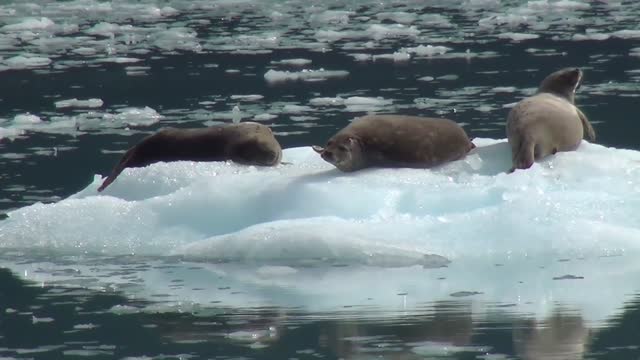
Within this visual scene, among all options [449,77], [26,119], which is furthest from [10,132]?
[449,77]

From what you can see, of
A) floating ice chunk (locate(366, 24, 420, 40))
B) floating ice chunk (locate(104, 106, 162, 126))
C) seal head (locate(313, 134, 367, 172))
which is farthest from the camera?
floating ice chunk (locate(366, 24, 420, 40))

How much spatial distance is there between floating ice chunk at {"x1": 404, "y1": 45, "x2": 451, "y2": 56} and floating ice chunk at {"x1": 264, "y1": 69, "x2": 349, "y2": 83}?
1228mm

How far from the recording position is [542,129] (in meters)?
7.38

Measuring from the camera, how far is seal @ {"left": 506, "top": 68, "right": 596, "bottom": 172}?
23.7 ft

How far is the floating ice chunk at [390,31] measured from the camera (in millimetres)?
15898

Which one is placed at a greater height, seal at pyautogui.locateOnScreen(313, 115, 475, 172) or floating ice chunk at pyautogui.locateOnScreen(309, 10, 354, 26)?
floating ice chunk at pyautogui.locateOnScreen(309, 10, 354, 26)

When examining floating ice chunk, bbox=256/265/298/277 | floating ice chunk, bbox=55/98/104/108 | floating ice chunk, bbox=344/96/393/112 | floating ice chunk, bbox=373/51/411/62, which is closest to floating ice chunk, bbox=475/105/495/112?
floating ice chunk, bbox=344/96/393/112

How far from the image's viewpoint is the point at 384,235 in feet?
21.2

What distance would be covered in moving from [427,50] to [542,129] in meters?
7.10

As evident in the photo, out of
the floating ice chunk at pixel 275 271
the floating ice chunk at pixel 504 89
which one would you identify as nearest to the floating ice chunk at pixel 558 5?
the floating ice chunk at pixel 504 89

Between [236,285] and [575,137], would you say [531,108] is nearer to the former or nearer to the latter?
[575,137]

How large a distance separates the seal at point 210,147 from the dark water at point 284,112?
0.66 m

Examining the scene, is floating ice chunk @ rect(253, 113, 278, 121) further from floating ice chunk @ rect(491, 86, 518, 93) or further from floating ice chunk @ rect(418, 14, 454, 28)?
floating ice chunk @ rect(418, 14, 454, 28)

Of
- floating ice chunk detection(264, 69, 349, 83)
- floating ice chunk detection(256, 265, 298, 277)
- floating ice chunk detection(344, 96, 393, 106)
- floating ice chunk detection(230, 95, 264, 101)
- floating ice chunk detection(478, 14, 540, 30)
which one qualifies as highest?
floating ice chunk detection(478, 14, 540, 30)
